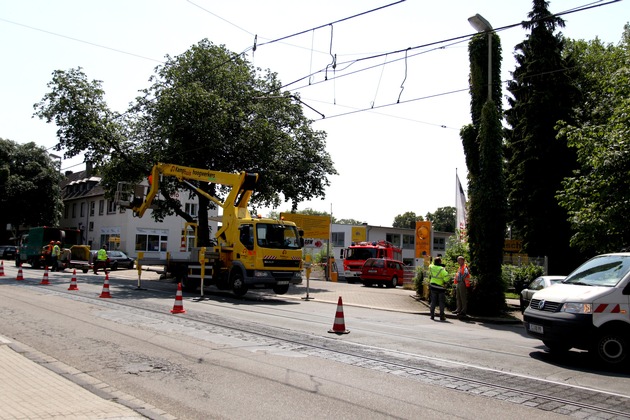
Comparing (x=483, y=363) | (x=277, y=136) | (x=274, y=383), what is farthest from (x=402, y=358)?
(x=277, y=136)

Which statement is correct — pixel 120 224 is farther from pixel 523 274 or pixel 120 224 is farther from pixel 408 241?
pixel 523 274

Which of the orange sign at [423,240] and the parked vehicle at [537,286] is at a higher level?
the orange sign at [423,240]

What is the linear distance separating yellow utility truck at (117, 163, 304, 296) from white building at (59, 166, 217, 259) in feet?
87.0

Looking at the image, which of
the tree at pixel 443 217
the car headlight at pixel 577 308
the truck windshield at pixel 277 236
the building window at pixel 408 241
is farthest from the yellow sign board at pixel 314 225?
the tree at pixel 443 217

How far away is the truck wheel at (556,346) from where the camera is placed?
878 cm

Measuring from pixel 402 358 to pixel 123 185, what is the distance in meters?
18.6

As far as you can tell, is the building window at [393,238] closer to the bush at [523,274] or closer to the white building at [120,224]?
the white building at [120,224]

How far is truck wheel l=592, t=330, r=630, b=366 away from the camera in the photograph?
8305mm

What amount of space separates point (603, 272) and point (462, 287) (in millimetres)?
6331

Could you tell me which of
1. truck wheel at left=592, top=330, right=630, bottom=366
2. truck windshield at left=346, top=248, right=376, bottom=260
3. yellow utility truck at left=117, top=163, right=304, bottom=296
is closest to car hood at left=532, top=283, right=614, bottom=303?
truck wheel at left=592, top=330, right=630, bottom=366

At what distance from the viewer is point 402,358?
8.31m

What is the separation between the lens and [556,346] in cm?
907

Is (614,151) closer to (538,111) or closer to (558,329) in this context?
(558,329)

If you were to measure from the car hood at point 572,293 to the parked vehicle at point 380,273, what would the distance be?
21733 mm
